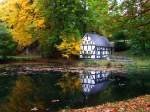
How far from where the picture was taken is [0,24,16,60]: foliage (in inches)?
2753

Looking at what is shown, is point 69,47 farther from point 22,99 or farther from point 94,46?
point 22,99

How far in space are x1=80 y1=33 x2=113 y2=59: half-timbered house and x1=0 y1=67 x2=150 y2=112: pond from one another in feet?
123

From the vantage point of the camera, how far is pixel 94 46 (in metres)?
86.2

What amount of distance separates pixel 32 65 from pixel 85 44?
22485 millimetres

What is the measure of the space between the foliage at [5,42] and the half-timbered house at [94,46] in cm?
1678

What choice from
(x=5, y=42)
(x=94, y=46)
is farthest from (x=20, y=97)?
(x=94, y=46)

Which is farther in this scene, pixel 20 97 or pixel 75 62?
pixel 75 62

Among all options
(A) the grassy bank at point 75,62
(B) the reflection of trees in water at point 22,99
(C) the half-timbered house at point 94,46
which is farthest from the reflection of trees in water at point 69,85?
(C) the half-timbered house at point 94,46

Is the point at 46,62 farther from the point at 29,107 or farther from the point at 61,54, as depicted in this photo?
the point at 29,107

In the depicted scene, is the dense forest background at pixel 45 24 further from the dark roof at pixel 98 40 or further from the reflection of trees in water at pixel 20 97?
the reflection of trees in water at pixel 20 97

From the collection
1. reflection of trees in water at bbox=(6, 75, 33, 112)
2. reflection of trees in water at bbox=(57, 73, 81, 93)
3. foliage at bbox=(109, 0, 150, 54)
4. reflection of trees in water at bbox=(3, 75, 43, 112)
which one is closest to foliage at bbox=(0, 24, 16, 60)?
reflection of trees in water at bbox=(57, 73, 81, 93)

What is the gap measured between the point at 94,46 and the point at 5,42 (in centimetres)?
2223

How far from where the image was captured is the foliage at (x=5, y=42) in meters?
69.9

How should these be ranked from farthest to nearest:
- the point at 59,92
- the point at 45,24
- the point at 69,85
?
the point at 45,24 < the point at 69,85 < the point at 59,92
